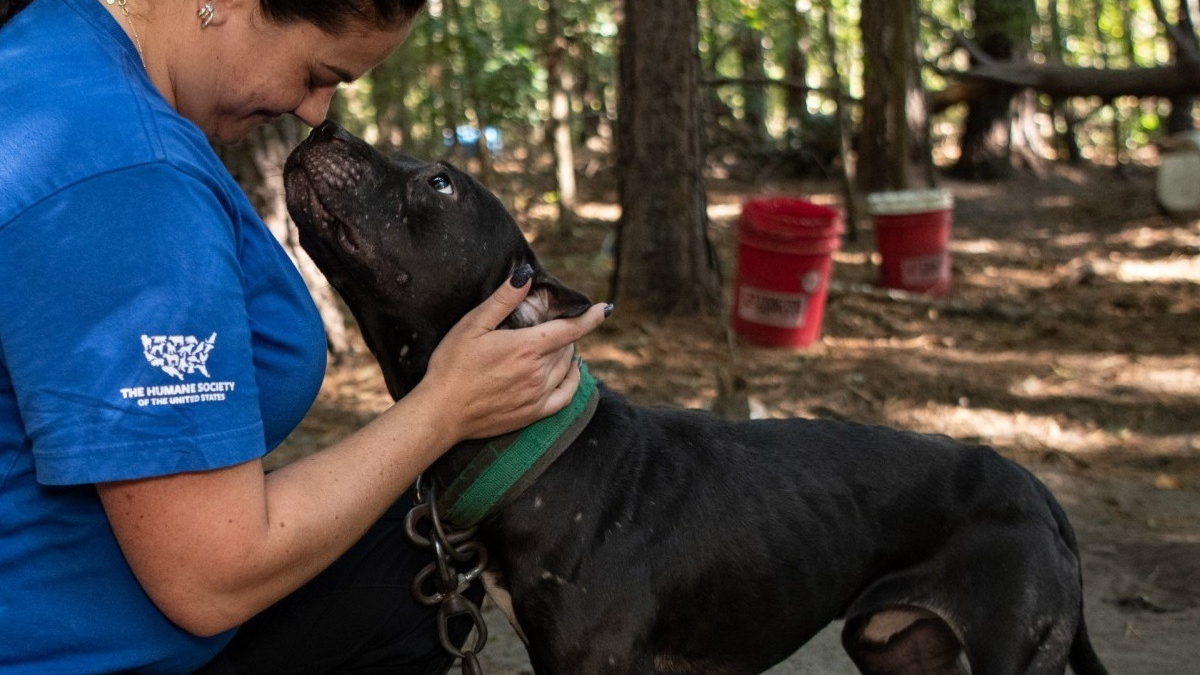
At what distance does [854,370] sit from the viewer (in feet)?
25.3

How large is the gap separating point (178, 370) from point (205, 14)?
759mm

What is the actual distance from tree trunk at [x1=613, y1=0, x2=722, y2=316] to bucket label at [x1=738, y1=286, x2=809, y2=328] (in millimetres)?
350

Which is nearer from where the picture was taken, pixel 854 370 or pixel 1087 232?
pixel 854 370

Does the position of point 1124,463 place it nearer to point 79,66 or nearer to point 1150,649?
point 1150,649

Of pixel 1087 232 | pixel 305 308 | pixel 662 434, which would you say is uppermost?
pixel 305 308

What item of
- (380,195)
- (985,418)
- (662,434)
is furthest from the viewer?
(985,418)

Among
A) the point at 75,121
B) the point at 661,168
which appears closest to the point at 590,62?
the point at 661,168

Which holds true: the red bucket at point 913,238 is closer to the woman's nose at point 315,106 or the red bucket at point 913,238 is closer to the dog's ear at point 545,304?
the dog's ear at point 545,304

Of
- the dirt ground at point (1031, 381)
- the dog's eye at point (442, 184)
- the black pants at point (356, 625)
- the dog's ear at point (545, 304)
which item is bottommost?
the dirt ground at point (1031, 381)

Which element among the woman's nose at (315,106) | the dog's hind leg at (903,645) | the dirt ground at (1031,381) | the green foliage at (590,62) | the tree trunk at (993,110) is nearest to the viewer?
the woman's nose at (315,106)

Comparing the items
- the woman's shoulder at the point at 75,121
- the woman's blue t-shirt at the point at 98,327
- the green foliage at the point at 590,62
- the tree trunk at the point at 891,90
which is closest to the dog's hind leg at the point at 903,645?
the woman's blue t-shirt at the point at 98,327

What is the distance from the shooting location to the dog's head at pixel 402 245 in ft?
9.34

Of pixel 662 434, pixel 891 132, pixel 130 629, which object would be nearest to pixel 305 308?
pixel 130 629

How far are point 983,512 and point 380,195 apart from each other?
1765 millimetres
